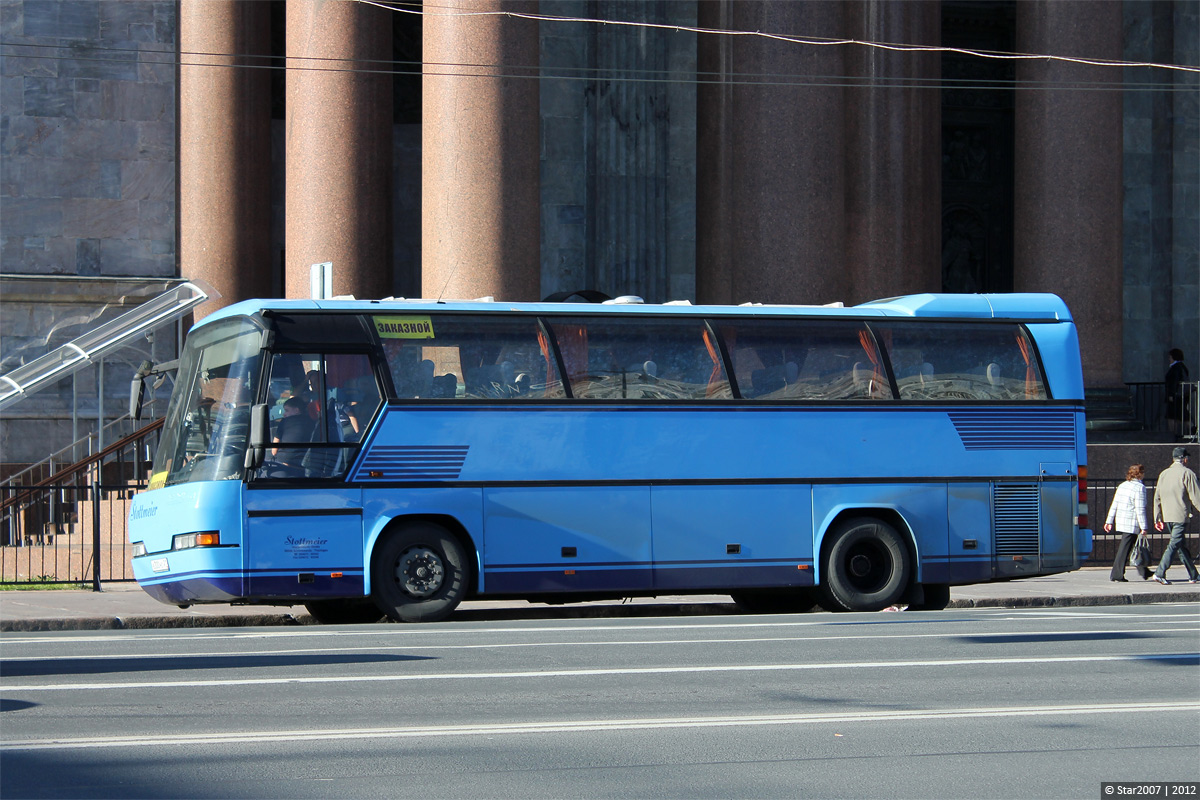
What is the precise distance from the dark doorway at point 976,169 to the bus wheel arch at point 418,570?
20.4 meters

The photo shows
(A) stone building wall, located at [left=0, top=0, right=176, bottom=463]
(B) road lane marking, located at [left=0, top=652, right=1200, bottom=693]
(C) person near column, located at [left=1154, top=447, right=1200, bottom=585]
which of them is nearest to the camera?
(B) road lane marking, located at [left=0, top=652, right=1200, bottom=693]

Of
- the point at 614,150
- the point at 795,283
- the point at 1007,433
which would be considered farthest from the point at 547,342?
the point at 614,150

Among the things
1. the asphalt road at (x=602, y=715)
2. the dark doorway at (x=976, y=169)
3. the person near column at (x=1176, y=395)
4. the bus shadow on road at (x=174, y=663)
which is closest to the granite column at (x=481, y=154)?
the asphalt road at (x=602, y=715)

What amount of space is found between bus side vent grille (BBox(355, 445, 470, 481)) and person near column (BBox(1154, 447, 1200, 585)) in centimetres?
1011

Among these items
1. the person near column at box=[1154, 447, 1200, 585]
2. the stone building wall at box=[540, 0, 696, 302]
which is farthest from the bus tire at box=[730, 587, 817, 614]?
the stone building wall at box=[540, 0, 696, 302]

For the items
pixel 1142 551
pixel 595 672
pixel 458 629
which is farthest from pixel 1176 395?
pixel 595 672

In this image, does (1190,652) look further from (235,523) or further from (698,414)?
(235,523)

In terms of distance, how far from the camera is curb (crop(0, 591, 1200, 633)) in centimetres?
1490

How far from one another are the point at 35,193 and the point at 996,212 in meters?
19.6

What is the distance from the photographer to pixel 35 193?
83.6 feet

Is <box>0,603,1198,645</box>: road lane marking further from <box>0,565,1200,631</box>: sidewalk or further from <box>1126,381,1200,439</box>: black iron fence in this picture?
<box>1126,381,1200,439</box>: black iron fence

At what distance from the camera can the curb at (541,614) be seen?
48.9ft

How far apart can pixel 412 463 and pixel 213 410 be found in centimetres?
196

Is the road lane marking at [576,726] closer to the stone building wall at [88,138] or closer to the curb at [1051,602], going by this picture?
the curb at [1051,602]
